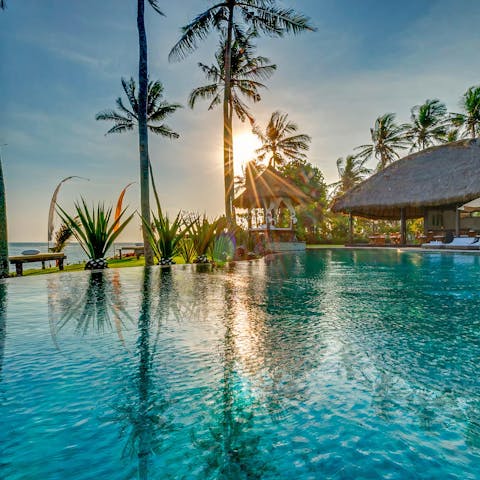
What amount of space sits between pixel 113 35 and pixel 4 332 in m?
12.6

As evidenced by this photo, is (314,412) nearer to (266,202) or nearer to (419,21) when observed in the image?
(419,21)

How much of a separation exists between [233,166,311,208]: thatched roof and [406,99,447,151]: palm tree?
53.0ft

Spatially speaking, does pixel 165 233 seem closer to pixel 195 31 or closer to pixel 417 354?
pixel 417 354

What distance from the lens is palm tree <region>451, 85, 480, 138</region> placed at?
26438 millimetres

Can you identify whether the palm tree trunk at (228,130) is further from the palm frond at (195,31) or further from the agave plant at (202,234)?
the agave plant at (202,234)

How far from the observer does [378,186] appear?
2141cm

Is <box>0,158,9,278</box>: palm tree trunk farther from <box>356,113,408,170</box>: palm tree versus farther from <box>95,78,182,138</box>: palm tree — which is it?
<box>356,113,408,170</box>: palm tree

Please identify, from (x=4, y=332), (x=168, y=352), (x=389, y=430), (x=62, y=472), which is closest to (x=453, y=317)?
(x=389, y=430)

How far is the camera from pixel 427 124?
96.5ft

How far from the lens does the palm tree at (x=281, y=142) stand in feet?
93.1

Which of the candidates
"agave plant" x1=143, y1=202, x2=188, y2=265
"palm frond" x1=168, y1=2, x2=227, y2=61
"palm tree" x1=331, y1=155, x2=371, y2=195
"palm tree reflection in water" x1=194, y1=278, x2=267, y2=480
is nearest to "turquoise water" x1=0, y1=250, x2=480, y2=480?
"palm tree reflection in water" x1=194, y1=278, x2=267, y2=480

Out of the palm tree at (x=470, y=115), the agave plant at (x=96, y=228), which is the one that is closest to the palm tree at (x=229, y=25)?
the agave plant at (x=96, y=228)

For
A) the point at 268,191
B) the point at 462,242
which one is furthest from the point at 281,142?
the point at 462,242

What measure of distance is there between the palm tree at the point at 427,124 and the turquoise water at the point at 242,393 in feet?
101
